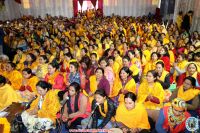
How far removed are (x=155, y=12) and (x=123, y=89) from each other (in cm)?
1486

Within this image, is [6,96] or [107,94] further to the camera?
[107,94]

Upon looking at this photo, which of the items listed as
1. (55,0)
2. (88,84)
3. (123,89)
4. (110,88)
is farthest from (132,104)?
(55,0)

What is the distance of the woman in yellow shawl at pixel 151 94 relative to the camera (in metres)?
3.90

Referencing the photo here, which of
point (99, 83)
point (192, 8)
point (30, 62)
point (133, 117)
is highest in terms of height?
point (192, 8)

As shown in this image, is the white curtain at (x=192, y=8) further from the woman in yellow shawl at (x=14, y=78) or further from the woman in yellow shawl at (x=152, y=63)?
the woman in yellow shawl at (x=14, y=78)

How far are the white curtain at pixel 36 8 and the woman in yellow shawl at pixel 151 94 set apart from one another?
12.5 meters

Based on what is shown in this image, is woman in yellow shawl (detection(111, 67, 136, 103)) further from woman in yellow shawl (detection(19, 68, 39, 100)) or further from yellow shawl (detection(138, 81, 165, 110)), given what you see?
woman in yellow shawl (detection(19, 68, 39, 100))

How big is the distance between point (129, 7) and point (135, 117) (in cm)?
1563

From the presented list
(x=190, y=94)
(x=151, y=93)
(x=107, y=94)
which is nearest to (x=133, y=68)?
(x=107, y=94)

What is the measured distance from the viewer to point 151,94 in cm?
396

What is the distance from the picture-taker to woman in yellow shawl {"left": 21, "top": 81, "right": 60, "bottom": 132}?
346 cm

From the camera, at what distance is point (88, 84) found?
15.6 ft

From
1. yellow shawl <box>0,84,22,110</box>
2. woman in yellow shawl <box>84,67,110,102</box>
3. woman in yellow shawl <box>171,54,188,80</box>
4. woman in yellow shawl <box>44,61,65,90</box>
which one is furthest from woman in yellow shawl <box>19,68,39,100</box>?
woman in yellow shawl <box>171,54,188,80</box>

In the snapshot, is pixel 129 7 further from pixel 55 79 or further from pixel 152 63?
pixel 55 79
